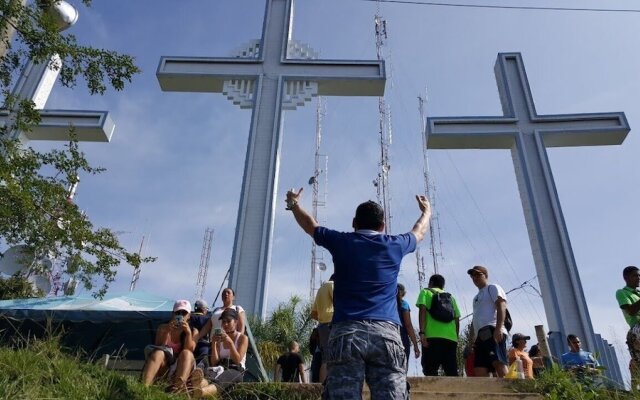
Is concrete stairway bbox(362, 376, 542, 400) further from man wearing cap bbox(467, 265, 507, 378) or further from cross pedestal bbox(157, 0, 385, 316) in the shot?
cross pedestal bbox(157, 0, 385, 316)

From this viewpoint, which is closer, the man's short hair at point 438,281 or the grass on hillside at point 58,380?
the grass on hillside at point 58,380

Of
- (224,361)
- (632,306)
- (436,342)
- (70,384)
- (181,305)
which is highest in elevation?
(632,306)

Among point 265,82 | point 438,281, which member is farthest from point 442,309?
point 265,82

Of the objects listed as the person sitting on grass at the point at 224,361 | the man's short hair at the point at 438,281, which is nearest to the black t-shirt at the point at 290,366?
the person sitting on grass at the point at 224,361

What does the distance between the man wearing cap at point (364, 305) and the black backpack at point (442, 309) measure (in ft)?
8.53

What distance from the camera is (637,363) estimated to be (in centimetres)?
464

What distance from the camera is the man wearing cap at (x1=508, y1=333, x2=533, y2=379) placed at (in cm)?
601

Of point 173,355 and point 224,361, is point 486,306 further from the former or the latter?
point 173,355

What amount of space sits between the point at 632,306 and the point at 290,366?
4.23 metres

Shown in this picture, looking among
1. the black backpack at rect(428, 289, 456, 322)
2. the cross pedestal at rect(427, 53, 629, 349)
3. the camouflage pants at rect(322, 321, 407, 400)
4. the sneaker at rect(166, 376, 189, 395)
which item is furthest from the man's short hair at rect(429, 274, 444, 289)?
the cross pedestal at rect(427, 53, 629, 349)

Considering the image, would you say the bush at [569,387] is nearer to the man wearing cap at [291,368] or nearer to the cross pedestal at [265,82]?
the man wearing cap at [291,368]

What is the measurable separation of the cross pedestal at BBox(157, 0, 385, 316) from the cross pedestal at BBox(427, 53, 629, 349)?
2113 millimetres

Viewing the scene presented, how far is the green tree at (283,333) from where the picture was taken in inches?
444

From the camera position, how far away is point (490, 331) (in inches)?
204
